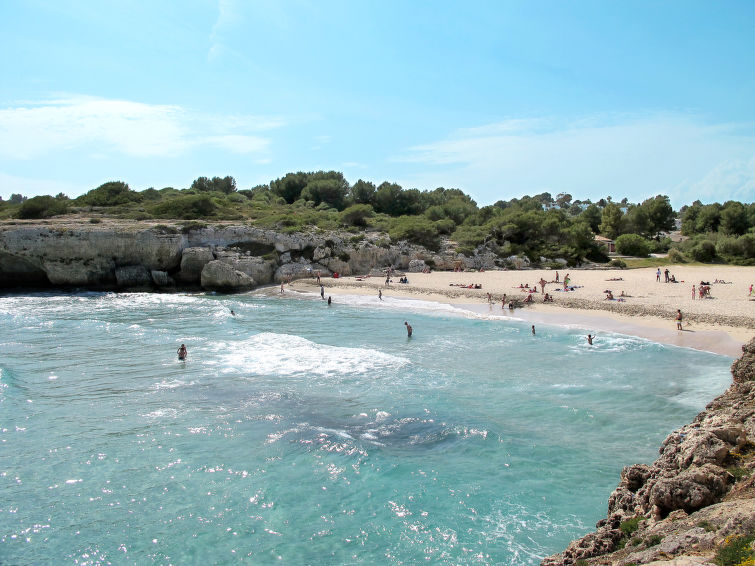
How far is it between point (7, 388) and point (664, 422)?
20692 mm

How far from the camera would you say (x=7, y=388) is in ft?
56.7

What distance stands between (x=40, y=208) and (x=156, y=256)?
17.6m

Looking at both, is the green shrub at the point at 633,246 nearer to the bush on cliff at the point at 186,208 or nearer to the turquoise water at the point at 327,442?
the turquoise water at the point at 327,442

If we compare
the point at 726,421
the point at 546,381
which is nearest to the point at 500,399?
the point at 546,381

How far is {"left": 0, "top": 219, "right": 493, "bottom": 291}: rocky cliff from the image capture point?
40125 millimetres

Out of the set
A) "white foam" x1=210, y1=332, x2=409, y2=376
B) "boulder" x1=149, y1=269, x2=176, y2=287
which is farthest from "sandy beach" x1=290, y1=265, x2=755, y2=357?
"white foam" x1=210, y1=332, x2=409, y2=376

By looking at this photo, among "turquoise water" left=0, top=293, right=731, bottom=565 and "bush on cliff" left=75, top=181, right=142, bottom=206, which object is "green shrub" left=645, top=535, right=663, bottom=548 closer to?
"turquoise water" left=0, top=293, right=731, bottom=565

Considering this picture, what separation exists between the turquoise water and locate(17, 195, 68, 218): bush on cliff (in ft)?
103

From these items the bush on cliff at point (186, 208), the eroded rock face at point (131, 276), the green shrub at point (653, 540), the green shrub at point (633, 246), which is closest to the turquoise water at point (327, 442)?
the green shrub at point (653, 540)

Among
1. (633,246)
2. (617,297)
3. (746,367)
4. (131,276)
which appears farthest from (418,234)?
(746,367)

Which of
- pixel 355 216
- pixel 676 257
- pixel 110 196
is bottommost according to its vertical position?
pixel 676 257

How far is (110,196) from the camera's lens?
192 feet

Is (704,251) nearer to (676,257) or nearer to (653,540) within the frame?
(676,257)

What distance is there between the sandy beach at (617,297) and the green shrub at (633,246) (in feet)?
36.5
